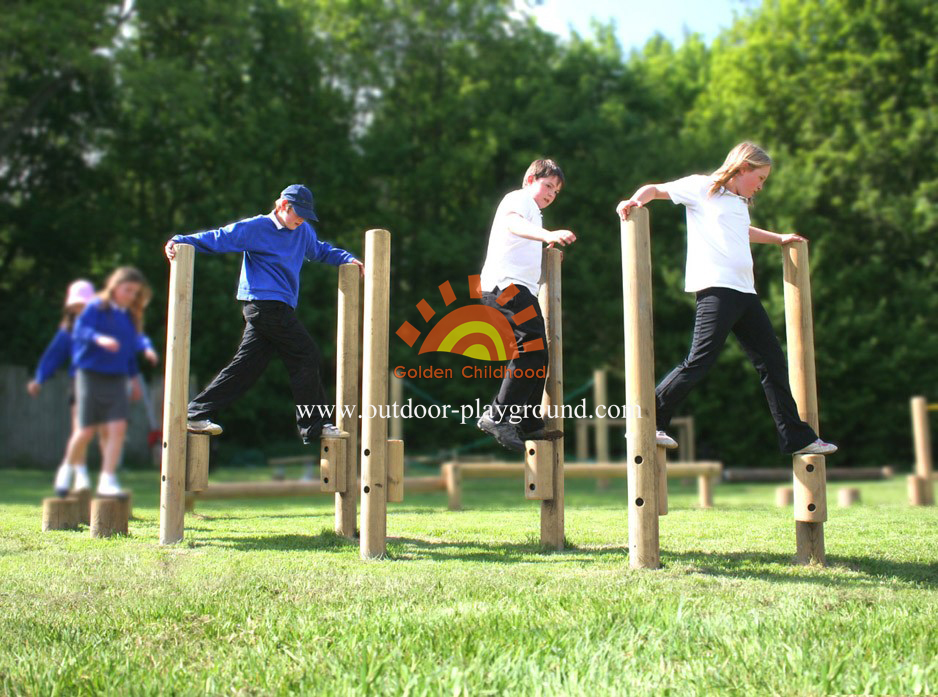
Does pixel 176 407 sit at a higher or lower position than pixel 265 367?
lower

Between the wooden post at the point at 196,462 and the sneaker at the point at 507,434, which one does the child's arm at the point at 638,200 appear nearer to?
the sneaker at the point at 507,434

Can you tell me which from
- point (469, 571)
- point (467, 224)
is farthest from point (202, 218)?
point (469, 571)

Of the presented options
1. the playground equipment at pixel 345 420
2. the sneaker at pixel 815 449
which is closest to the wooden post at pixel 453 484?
the playground equipment at pixel 345 420

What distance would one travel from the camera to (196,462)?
5578 mm

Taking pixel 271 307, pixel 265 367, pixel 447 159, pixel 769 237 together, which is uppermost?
pixel 447 159

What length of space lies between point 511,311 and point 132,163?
66.8ft

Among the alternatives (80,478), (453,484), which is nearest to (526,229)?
(453,484)

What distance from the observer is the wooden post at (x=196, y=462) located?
18.2 feet

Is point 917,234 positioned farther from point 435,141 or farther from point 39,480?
point 39,480

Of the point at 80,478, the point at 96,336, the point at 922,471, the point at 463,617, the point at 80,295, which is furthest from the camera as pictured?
the point at 922,471

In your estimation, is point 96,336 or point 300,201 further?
point 96,336

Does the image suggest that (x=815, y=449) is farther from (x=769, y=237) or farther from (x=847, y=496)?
(x=847, y=496)

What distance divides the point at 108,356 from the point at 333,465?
193 centimetres

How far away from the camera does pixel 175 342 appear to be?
5.50 m
